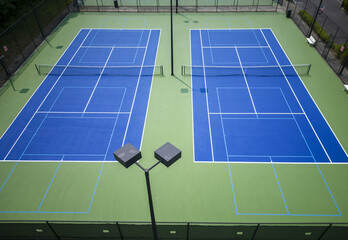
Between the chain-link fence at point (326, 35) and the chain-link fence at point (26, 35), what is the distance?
84.5 ft

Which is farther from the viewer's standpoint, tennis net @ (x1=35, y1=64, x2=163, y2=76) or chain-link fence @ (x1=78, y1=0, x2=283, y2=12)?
chain-link fence @ (x1=78, y1=0, x2=283, y2=12)

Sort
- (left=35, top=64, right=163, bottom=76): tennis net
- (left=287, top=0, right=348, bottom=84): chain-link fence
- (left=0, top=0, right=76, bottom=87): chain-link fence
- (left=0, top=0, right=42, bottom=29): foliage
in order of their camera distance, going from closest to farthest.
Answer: (left=35, top=64, right=163, bottom=76): tennis net → (left=287, top=0, right=348, bottom=84): chain-link fence → (left=0, top=0, right=76, bottom=87): chain-link fence → (left=0, top=0, right=42, bottom=29): foliage

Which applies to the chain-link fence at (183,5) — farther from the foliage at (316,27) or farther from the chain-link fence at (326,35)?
the foliage at (316,27)

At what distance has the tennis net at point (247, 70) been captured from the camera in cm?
2053

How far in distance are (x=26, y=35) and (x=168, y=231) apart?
25647 mm

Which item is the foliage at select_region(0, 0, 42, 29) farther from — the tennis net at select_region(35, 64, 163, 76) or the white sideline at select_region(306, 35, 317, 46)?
the white sideline at select_region(306, 35, 317, 46)

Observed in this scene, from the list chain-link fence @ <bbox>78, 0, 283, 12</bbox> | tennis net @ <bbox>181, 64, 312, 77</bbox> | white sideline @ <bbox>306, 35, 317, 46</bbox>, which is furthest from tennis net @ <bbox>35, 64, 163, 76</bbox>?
white sideline @ <bbox>306, 35, 317, 46</bbox>

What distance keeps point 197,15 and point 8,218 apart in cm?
2653

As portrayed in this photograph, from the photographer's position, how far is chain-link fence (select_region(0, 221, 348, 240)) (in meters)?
A: 9.80

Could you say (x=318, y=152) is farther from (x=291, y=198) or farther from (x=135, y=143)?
(x=135, y=143)

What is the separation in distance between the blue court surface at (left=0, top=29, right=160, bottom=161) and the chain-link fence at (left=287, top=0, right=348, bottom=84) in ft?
48.4

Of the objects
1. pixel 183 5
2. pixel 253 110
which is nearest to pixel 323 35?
pixel 253 110

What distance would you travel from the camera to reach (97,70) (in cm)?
2125

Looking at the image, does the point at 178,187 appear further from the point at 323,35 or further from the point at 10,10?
the point at 10,10
